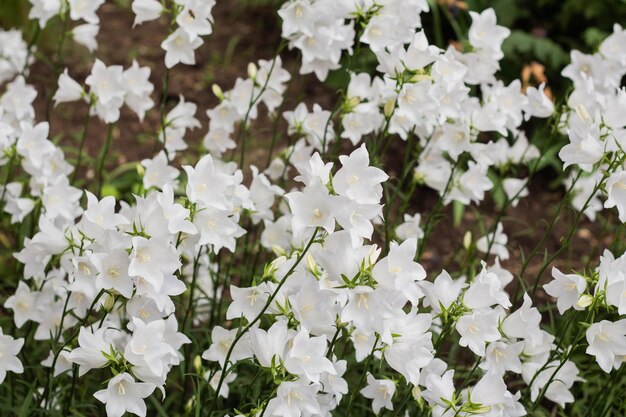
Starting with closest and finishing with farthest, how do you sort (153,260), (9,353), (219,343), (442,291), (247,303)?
1. (153,260)
2. (442,291)
3. (247,303)
4. (9,353)
5. (219,343)

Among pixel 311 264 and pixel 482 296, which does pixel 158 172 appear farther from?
pixel 482 296

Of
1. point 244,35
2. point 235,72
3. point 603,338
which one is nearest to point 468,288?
point 603,338

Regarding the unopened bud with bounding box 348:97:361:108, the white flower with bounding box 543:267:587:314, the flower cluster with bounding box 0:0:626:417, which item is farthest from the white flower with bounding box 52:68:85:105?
the white flower with bounding box 543:267:587:314

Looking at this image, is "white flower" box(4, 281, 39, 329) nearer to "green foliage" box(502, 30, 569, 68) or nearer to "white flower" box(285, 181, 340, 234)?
"white flower" box(285, 181, 340, 234)

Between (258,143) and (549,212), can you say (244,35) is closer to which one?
(258,143)

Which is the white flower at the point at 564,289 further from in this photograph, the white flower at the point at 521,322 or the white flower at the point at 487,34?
the white flower at the point at 487,34

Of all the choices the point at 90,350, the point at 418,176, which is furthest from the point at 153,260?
the point at 418,176
